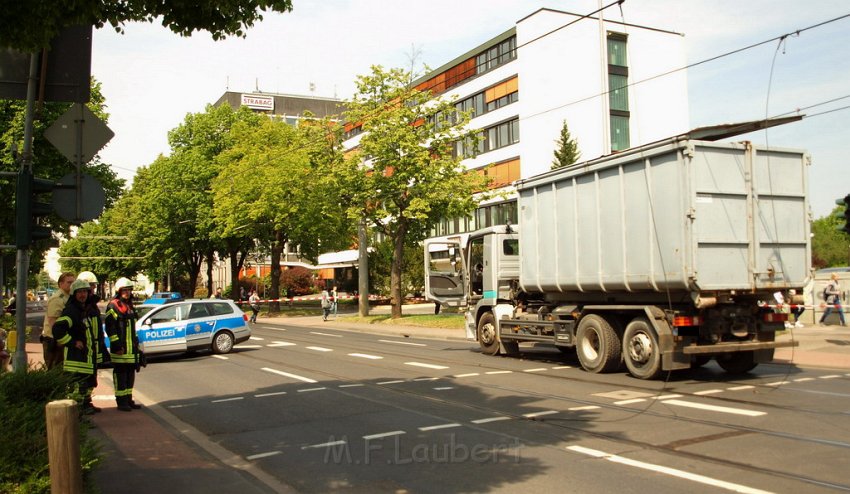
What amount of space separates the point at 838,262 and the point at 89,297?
65688 mm

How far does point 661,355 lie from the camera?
36.2ft

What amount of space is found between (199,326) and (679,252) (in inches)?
485

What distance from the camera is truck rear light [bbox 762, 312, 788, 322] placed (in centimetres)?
1145

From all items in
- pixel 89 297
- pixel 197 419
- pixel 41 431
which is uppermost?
pixel 89 297

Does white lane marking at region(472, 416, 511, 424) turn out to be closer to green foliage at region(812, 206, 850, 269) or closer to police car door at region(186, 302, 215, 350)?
police car door at region(186, 302, 215, 350)

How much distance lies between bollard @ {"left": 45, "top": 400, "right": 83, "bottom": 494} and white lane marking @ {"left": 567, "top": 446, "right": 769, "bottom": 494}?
442 cm

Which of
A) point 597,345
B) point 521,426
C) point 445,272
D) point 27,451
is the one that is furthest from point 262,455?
point 445,272

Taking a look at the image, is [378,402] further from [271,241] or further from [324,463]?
[271,241]

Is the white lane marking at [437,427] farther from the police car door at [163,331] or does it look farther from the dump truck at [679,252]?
the police car door at [163,331]

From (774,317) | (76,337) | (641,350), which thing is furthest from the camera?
(641,350)

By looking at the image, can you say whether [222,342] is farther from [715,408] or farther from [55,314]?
[715,408]

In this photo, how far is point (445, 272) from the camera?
22344 millimetres

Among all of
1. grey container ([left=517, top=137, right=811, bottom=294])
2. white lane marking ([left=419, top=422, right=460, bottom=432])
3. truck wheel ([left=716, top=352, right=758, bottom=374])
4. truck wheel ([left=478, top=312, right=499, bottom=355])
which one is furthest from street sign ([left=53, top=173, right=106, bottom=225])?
truck wheel ([left=478, top=312, right=499, bottom=355])

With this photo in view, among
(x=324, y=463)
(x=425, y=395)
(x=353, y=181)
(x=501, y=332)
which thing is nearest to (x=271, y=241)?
(x=353, y=181)
